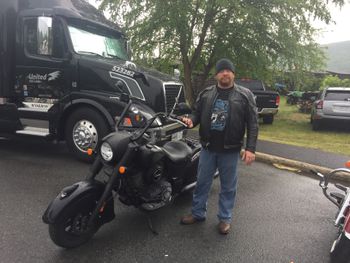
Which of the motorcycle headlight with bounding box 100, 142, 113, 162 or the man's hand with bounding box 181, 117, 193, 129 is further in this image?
the man's hand with bounding box 181, 117, 193, 129

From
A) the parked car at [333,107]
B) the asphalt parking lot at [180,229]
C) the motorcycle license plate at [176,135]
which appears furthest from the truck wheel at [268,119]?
the motorcycle license plate at [176,135]

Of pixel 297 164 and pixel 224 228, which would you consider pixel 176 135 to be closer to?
pixel 224 228

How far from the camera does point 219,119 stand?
3.68 metres

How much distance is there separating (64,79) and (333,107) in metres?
9.23

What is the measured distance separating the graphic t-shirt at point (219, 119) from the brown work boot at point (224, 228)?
0.85 metres

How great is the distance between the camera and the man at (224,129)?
363 centimetres

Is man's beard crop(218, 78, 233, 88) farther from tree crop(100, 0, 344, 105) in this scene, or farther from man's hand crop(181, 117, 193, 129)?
tree crop(100, 0, 344, 105)

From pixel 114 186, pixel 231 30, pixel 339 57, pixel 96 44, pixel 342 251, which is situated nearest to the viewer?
pixel 342 251

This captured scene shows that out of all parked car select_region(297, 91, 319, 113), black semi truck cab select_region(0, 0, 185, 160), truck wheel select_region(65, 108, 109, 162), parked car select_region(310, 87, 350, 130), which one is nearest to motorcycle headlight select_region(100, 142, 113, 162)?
black semi truck cab select_region(0, 0, 185, 160)

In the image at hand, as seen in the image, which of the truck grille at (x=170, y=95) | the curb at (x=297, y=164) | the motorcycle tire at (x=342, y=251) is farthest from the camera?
the curb at (x=297, y=164)

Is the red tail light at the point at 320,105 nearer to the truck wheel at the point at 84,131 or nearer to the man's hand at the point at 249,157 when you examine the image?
the truck wheel at the point at 84,131

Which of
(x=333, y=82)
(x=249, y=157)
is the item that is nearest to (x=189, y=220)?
(x=249, y=157)

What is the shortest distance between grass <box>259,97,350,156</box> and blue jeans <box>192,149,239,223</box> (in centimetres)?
541

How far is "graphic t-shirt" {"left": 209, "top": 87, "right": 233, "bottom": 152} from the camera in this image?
3670 mm
